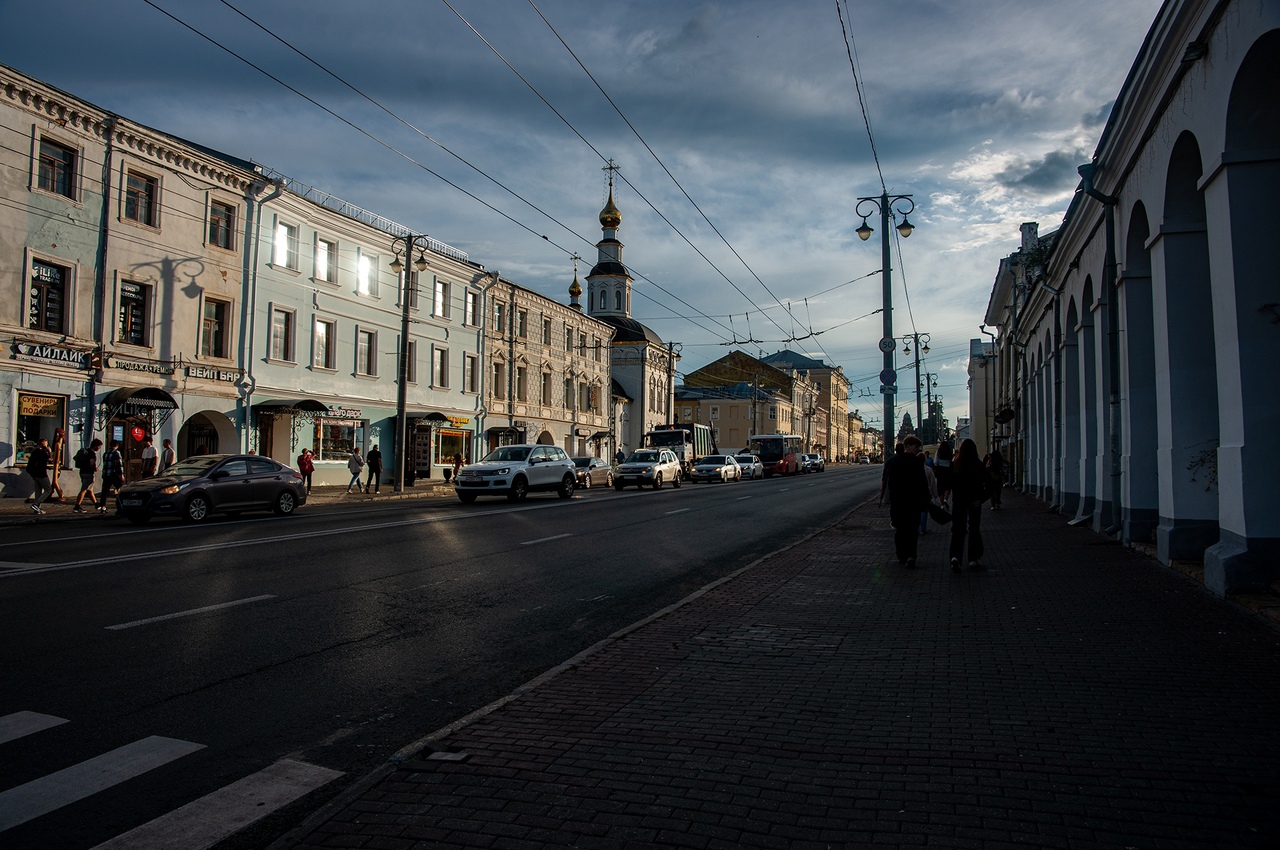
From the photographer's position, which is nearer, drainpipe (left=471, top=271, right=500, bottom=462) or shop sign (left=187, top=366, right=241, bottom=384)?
shop sign (left=187, top=366, right=241, bottom=384)

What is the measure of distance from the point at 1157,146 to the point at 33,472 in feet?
70.8

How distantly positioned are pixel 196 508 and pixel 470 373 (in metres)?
24.8

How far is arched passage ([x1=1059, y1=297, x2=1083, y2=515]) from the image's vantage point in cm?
1820

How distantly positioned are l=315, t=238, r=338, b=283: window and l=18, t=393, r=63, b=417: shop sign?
11093mm

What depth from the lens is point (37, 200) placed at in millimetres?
21375

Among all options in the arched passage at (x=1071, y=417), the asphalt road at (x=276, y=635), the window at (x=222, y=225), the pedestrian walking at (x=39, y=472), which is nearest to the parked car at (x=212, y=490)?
the pedestrian walking at (x=39, y=472)

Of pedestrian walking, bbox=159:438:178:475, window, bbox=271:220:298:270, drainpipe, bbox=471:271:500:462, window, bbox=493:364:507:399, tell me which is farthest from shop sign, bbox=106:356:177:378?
window, bbox=493:364:507:399

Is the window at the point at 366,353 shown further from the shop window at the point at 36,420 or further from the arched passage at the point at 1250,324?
the arched passage at the point at 1250,324

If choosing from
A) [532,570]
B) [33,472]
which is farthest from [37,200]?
[532,570]

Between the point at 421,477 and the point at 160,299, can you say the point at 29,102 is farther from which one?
the point at 421,477

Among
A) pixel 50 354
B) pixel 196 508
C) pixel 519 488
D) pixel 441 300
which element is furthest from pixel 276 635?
pixel 441 300

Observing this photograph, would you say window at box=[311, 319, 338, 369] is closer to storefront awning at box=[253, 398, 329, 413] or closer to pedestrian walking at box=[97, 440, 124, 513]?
storefront awning at box=[253, 398, 329, 413]

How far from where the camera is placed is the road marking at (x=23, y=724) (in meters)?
4.31

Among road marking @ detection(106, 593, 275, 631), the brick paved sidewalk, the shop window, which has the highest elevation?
the shop window
